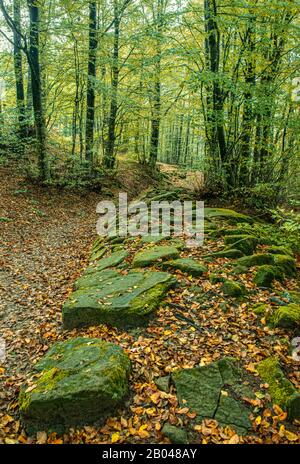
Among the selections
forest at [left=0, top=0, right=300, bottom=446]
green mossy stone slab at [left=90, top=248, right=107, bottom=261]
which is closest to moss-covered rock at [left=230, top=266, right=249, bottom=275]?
forest at [left=0, top=0, right=300, bottom=446]

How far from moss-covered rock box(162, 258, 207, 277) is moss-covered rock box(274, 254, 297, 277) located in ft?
5.22

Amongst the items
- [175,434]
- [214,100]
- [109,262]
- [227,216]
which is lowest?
[175,434]

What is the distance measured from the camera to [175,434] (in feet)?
9.94

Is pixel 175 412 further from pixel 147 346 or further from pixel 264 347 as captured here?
pixel 264 347

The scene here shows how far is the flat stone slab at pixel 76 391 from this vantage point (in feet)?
10.7

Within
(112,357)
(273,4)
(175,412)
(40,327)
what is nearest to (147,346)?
(112,357)

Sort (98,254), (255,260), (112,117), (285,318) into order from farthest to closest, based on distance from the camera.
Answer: (112,117) < (98,254) < (255,260) < (285,318)

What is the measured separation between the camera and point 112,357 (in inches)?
148

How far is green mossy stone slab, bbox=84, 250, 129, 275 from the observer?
21.9 ft

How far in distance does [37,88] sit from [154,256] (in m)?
8.75

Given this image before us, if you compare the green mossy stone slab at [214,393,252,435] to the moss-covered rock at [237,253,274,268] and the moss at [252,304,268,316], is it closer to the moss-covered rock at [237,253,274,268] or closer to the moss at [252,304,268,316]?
the moss at [252,304,268,316]

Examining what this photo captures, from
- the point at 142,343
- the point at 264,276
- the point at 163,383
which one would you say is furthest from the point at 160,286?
the point at 264,276

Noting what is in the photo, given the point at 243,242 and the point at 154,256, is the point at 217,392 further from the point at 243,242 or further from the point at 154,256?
the point at 243,242
